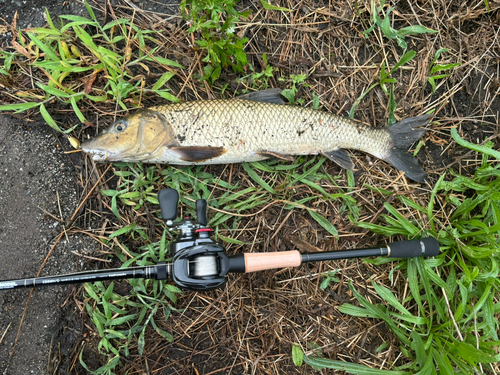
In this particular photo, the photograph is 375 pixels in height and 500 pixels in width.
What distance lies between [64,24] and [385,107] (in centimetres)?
317

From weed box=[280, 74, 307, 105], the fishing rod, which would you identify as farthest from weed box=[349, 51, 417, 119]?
the fishing rod

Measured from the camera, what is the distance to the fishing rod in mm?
2238

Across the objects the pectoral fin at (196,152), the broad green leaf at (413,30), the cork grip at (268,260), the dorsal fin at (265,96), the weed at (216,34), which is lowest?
the cork grip at (268,260)

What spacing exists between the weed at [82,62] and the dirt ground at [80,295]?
0.19 meters

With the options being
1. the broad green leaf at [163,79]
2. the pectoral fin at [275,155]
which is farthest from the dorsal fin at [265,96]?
the broad green leaf at [163,79]

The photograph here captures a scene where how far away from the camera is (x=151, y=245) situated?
281cm

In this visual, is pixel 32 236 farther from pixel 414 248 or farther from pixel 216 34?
pixel 414 248

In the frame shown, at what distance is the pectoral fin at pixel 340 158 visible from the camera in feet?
9.58

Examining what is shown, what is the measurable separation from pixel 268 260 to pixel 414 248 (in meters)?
1.23

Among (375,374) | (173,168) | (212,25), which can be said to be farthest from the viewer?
(173,168)

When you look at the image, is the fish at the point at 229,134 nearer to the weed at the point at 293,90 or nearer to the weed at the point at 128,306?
the weed at the point at 293,90

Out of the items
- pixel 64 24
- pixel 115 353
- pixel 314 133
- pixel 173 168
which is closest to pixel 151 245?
pixel 173 168

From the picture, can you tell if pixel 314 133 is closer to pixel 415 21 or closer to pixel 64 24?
pixel 415 21

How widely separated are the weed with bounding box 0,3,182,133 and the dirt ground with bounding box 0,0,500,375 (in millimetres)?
192
